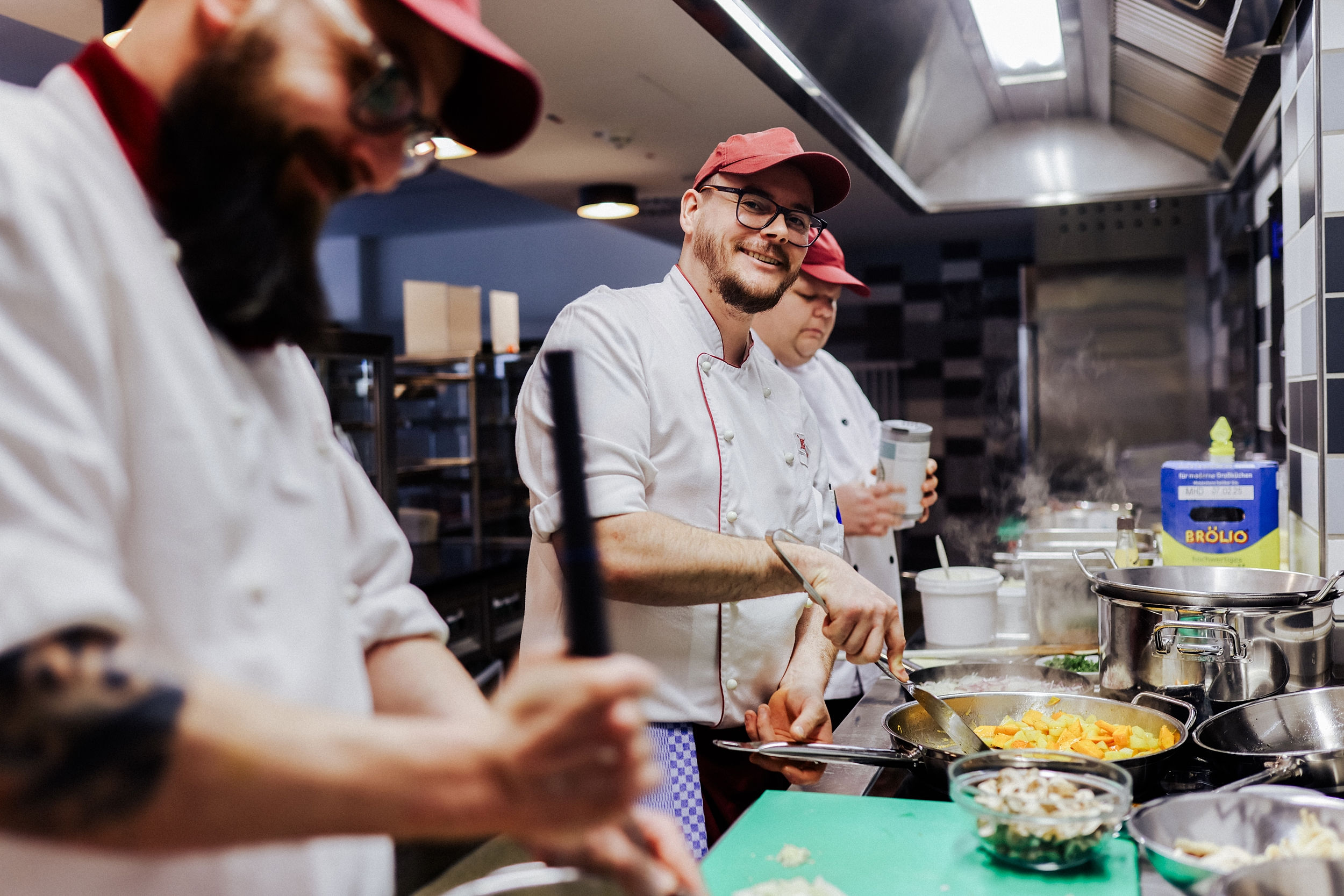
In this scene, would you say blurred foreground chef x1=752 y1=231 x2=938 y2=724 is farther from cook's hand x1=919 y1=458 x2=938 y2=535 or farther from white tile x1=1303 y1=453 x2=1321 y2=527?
white tile x1=1303 y1=453 x2=1321 y2=527

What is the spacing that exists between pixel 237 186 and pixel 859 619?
1011mm

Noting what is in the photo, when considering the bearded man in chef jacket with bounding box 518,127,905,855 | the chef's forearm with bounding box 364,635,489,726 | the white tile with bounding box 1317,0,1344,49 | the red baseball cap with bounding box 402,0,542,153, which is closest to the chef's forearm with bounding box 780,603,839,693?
the bearded man in chef jacket with bounding box 518,127,905,855

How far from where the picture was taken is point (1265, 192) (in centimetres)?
336

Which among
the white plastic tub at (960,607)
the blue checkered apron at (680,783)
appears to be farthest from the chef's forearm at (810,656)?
the white plastic tub at (960,607)

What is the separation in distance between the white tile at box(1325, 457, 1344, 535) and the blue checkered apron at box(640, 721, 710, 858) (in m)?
1.32

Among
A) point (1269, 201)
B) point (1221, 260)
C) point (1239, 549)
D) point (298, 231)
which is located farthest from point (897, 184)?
point (298, 231)

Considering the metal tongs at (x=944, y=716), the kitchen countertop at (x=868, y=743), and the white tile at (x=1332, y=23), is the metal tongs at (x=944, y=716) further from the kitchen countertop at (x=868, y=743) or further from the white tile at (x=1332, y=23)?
the white tile at (x=1332, y=23)

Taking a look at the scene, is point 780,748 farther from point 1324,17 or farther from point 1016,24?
point 1016,24

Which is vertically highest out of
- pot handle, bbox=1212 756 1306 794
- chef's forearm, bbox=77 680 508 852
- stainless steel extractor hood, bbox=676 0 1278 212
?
stainless steel extractor hood, bbox=676 0 1278 212

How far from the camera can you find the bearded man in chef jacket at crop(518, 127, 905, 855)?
1.58 metres

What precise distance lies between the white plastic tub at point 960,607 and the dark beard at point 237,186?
2.07m

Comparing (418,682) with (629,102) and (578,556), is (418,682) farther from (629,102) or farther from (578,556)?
(629,102)

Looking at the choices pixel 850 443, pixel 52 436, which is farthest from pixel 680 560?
pixel 850 443

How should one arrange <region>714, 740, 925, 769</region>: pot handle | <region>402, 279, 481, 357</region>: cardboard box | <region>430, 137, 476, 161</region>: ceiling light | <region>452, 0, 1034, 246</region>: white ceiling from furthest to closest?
<region>402, 279, 481, 357</region>: cardboard box
<region>430, 137, 476, 161</region>: ceiling light
<region>452, 0, 1034, 246</region>: white ceiling
<region>714, 740, 925, 769</region>: pot handle
